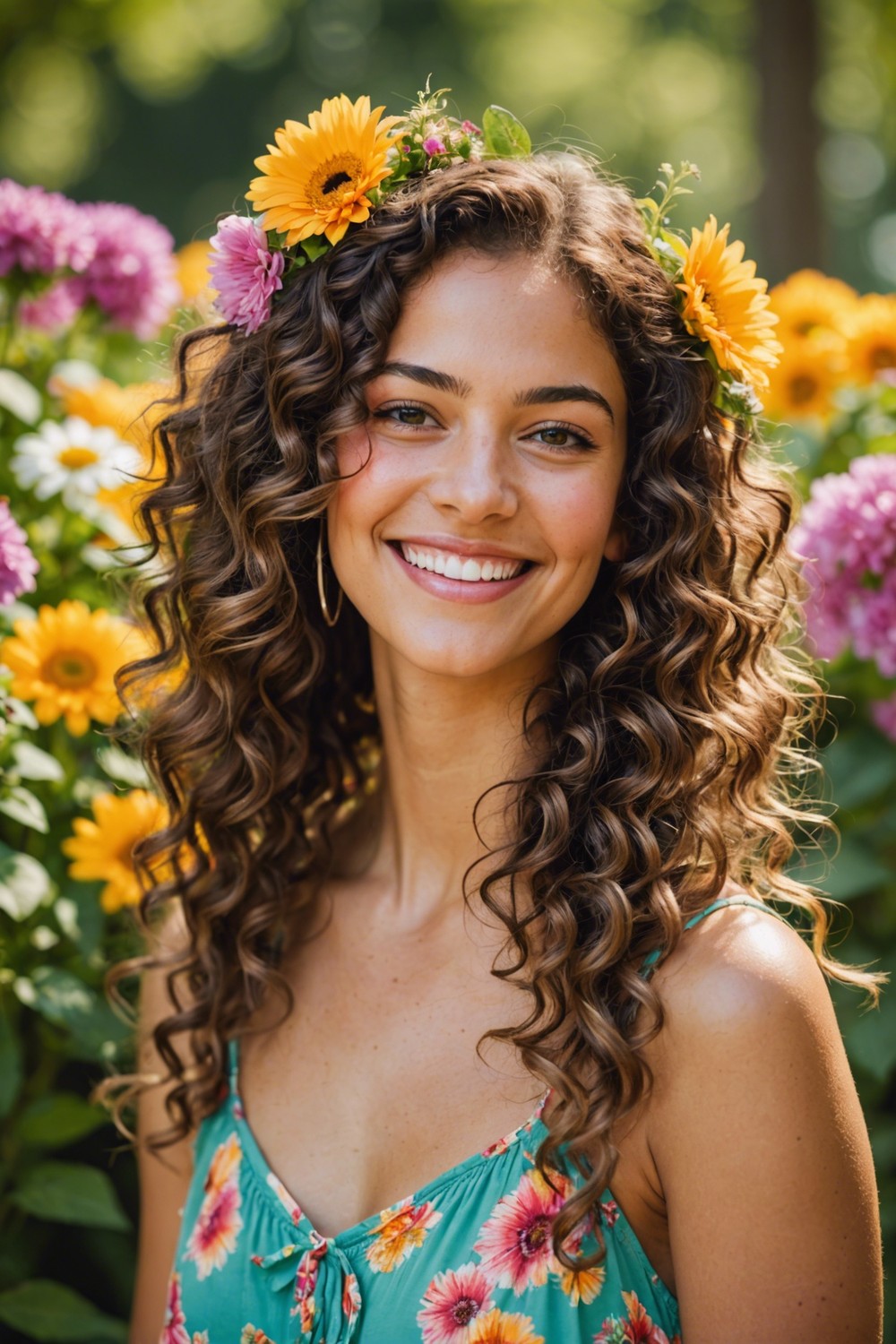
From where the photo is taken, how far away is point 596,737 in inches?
74.2

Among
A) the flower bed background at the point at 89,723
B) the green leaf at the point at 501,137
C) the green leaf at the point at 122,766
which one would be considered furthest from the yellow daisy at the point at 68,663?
the green leaf at the point at 501,137

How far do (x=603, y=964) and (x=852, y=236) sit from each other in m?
18.8

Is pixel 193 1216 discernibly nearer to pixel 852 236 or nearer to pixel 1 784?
pixel 1 784

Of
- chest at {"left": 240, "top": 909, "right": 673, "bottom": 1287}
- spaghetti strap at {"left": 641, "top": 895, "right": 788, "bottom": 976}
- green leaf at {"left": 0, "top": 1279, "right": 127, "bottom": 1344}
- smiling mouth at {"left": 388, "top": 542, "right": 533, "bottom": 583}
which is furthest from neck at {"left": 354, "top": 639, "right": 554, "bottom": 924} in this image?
green leaf at {"left": 0, "top": 1279, "right": 127, "bottom": 1344}

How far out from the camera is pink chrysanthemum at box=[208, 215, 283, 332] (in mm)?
1874

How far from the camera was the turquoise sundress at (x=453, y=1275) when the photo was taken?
167 centimetres

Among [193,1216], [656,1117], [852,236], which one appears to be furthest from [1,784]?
[852,236]

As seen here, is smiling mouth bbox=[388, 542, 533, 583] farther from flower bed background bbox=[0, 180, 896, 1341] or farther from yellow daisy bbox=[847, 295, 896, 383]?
yellow daisy bbox=[847, 295, 896, 383]

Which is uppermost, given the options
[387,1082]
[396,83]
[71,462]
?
[396,83]

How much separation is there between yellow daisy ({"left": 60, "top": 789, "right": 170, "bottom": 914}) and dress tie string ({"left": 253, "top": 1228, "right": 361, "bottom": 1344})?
25.6 inches

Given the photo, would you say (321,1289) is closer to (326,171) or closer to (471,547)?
(471,547)

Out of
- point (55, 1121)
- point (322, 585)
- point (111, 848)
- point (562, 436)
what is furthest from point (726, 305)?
point (55, 1121)

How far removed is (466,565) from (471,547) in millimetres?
29

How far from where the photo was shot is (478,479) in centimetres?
173
